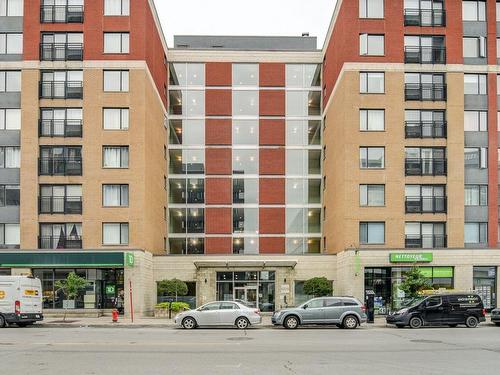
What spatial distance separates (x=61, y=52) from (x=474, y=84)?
2916cm

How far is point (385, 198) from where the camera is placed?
46000mm

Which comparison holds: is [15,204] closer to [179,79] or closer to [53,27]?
[53,27]

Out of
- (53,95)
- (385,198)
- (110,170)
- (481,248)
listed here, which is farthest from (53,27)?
(481,248)

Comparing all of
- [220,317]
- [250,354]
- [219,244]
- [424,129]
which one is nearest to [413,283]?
[424,129]

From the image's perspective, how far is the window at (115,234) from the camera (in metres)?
44.9

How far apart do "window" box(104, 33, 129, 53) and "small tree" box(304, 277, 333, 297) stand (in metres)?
20.8

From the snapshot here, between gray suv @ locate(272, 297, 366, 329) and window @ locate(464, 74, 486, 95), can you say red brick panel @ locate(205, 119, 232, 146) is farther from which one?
gray suv @ locate(272, 297, 366, 329)

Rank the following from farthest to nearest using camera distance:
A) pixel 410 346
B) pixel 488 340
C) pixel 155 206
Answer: pixel 155 206, pixel 488 340, pixel 410 346

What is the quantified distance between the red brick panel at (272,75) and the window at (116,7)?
15002mm

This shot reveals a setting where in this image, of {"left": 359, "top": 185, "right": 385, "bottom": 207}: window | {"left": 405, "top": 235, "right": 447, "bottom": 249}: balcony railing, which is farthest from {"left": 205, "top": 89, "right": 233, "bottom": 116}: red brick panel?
{"left": 405, "top": 235, "right": 447, "bottom": 249}: balcony railing

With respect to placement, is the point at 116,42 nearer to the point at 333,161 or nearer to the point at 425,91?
the point at 333,161

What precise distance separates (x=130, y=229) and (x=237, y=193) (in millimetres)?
13803

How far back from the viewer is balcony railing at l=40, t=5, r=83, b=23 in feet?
152

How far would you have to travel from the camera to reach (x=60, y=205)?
1779 inches
